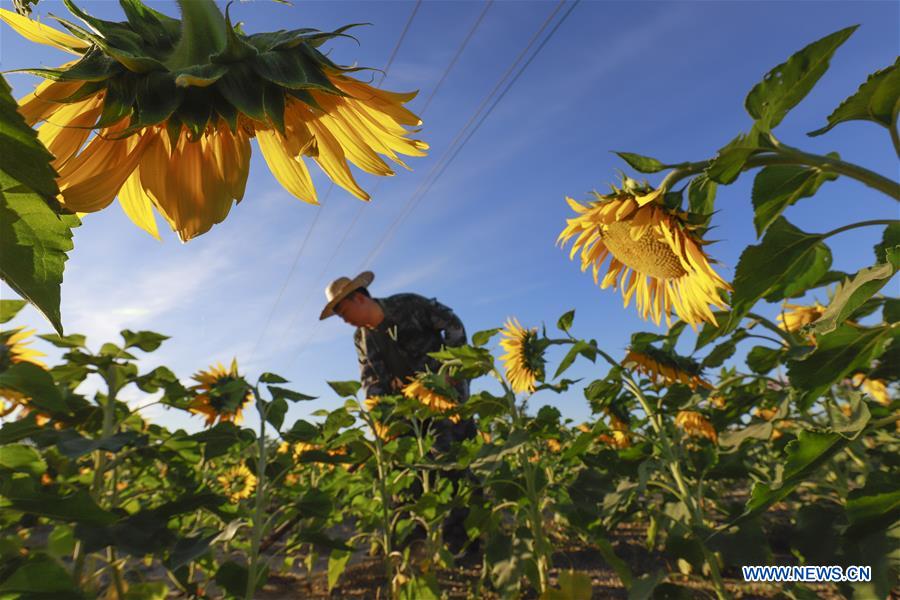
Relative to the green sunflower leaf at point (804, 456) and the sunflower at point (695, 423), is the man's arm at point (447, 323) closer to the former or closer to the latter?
the sunflower at point (695, 423)

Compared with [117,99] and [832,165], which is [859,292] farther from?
[117,99]

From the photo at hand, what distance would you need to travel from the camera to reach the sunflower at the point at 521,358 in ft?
9.63

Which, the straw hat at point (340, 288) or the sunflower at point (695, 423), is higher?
the straw hat at point (340, 288)

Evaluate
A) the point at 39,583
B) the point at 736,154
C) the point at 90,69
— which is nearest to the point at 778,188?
the point at 736,154

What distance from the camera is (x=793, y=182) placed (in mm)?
1103

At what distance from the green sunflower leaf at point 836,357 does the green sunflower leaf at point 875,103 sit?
405 mm

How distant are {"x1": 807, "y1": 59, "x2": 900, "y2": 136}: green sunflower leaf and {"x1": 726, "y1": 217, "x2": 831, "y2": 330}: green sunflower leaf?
0.27 m

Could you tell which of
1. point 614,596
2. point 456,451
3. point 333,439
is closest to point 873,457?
point 614,596

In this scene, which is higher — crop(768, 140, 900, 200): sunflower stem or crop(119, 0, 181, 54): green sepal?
crop(768, 140, 900, 200): sunflower stem

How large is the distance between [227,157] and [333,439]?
2.36 metres

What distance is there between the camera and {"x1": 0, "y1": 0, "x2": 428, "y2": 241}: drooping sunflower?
564 millimetres

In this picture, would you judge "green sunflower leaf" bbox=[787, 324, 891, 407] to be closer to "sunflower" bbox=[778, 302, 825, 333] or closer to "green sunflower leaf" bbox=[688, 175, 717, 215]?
"green sunflower leaf" bbox=[688, 175, 717, 215]

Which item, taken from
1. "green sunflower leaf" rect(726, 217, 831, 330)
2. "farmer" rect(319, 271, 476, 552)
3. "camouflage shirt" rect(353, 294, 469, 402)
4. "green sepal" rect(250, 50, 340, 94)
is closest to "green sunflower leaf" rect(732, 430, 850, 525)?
"green sunflower leaf" rect(726, 217, 831, 330)

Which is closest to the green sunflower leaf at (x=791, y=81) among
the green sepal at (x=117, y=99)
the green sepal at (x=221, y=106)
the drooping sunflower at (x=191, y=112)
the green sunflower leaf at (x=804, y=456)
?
the green sunflower leaf at (x=804, y=456)
